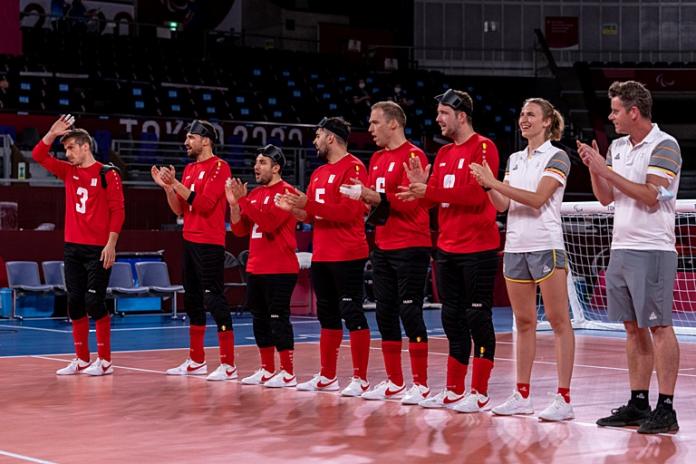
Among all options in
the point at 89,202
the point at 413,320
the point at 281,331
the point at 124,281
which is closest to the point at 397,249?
the point at 413,320

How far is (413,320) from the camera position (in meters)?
7.90

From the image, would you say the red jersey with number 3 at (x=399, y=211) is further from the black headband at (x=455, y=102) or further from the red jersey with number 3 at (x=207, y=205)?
the red jersey with number 3 at (x=207, y=205)

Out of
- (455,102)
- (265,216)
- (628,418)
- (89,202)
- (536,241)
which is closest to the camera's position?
(628,418)

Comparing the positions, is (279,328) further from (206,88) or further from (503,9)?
(503,9)

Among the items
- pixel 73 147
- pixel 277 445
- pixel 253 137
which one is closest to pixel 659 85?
pixel 253 137

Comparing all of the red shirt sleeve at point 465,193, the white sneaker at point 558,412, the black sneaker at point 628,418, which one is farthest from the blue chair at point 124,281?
the black sneaker at point 628,418

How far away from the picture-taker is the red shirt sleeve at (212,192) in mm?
9398

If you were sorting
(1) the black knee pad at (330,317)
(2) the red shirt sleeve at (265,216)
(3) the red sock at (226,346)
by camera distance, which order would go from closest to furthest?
1. (1) the black knee pad at (330,317)
2. (2) the red shirt sleeve at (265,216)
3. (3) the red sock at (226,346)

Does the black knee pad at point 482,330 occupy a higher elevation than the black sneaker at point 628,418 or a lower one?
higher

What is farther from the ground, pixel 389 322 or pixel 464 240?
pixel 464 240

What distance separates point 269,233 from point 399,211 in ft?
4.84

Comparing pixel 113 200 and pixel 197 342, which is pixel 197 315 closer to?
pixel 197 342

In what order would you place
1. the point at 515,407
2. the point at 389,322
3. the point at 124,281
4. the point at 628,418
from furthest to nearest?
the point at 124,281 < the point at 389,322 < the point at 515,407 < the point at 628,418

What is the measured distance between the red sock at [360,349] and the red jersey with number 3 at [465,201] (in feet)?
3.86
